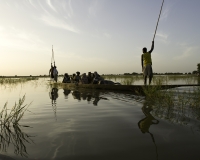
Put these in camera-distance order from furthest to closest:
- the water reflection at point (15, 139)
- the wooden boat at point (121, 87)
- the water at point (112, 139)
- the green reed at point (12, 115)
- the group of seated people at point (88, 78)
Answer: the group of seated people at point (88, 78) → the wooden boat at point (121, 87) → the green reed at point (12, 115) → the water reflection at point (15, 139) → the water at point (112, 139)

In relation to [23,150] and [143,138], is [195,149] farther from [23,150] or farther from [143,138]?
[23,150]

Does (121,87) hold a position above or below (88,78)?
below

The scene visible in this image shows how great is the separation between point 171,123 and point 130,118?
35.7 inches

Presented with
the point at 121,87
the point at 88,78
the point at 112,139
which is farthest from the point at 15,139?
the point at 88,78

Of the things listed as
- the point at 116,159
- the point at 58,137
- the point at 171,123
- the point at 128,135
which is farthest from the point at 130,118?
the point at 116,159

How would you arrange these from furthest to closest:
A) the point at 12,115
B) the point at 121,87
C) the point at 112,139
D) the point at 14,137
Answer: the point at 121,87, the point at 12,115, the point at 14,137, the point at 112,139

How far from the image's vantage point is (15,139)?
304 centimetres

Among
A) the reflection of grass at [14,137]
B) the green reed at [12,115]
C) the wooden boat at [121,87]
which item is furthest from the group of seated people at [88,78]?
the reflection of grass at [14,137]

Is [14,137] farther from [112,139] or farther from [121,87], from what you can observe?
[121,87]

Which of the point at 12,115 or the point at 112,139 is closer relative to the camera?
the point at 112,139

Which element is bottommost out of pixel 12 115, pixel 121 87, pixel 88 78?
pixel 12 115

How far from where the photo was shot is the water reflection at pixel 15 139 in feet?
8.39

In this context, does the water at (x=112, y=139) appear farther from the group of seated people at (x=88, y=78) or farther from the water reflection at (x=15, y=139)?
the group of seated people at (x=88, y=78)

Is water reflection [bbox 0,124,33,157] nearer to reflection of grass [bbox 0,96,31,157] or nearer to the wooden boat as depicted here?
reflection of grass [bbox 0,96,31,157]
